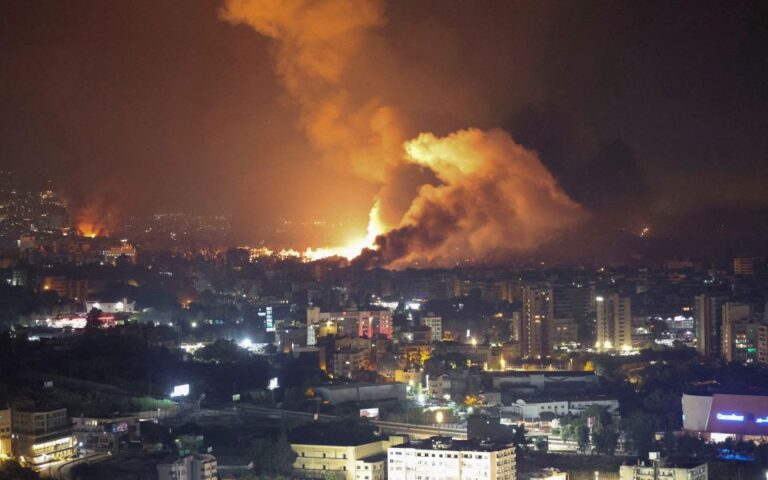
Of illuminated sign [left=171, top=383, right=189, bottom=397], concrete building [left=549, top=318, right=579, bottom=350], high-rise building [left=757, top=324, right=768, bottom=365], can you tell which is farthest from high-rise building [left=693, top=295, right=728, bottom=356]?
illuminated sign [left=171, top=383, right=189, bottom=397]

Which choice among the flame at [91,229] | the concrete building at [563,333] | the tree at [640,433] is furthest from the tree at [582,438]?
the flame at [91,229]

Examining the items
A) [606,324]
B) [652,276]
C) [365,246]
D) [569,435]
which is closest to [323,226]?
[365,246]

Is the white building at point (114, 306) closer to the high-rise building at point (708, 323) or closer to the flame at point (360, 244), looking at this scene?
the flame at point (360, 244)

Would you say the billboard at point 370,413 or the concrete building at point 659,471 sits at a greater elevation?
the billboard at point 370,413

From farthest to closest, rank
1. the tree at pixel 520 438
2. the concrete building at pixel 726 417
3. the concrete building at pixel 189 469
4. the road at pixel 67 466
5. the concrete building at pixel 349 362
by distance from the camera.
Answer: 1. the concrete building at pixel 349 362
2. the concrete building at pixel 726 417
3. the tree at pixel 520 438
4. the road at pixel 67 466
5. the concrete building at pixel 189 469

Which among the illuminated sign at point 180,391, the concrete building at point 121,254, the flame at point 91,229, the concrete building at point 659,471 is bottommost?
the concrete building at point 659,471

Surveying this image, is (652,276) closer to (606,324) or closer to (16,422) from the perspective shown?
(606,324)

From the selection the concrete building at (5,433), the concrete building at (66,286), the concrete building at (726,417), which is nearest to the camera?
the concrete building at (5,433)
